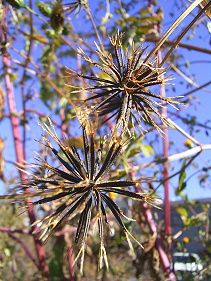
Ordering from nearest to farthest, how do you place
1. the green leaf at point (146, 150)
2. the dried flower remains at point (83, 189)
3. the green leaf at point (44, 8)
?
the dried flower remains at point (83, 189)
the green leaf at point (44, 8)
the green leaf at point (146, 150)

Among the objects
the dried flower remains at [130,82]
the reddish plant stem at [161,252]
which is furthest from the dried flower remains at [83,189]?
the reddish plant stem at [161,252]

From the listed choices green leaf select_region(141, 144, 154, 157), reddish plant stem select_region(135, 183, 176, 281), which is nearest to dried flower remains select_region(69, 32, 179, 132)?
reddish plant stem select_region(135, 183, 176, 281)

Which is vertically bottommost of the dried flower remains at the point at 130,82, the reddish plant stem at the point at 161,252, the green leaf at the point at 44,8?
the reddish plant stem at the point at 161,252

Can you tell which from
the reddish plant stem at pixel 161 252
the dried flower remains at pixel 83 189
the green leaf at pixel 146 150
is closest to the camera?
the dried flower remains at pixel 83 189

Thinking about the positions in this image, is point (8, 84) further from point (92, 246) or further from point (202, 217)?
point (202, 217)

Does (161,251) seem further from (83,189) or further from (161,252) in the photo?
(83,189)

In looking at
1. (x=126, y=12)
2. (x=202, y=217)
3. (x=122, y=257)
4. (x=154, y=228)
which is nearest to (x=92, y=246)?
(x=122, y=257)

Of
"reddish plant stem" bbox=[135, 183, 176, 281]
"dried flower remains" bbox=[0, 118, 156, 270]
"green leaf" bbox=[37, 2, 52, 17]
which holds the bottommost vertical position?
"reddish plant stem" bbox=[135, 183, 176, 281]

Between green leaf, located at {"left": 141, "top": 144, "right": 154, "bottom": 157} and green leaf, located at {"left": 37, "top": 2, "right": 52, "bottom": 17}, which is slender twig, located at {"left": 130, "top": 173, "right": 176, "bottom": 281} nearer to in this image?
green leaf, located at {"left": 141, "top": 144, "right": 154, "bottom": 157}

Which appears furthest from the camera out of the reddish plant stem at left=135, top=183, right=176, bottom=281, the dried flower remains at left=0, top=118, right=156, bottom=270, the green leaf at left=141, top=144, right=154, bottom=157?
the green leaf at left=141, top=144, right=154, bottom=157

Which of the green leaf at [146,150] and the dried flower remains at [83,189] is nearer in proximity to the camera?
the dried flower remains at [83,189]

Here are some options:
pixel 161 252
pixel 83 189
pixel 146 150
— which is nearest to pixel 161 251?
pixel 161 252

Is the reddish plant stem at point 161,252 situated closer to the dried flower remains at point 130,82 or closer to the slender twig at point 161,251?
the slender twig at point 161,251
